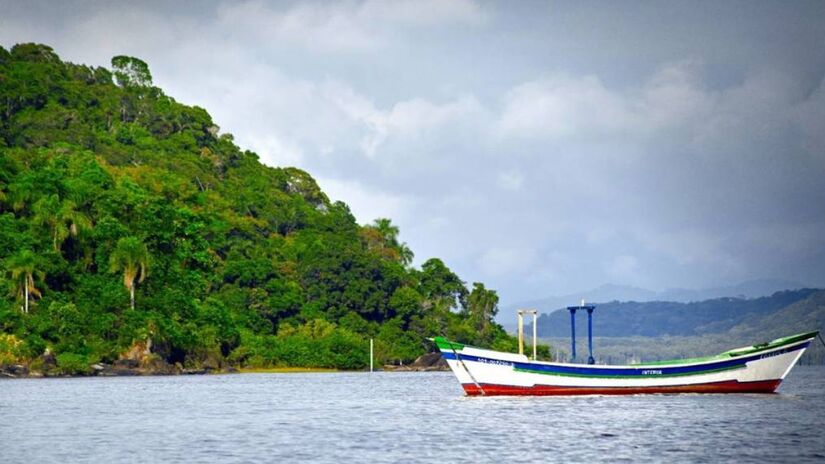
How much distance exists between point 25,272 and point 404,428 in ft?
264

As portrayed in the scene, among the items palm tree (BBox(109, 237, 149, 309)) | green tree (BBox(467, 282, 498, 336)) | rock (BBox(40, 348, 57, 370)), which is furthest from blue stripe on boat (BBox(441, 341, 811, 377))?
green tree (BBox(467, 282, 498, 336))

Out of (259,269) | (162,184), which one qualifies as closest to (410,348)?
(259,269)

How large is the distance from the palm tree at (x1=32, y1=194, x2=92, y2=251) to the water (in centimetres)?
4757

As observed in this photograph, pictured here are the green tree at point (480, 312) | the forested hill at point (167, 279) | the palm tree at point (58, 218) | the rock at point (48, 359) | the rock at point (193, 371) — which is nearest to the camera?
the rock at point (48, 359)

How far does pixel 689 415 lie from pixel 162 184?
403 ft

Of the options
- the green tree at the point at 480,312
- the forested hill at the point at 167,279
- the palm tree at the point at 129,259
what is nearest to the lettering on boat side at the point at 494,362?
the forested hill at the point at 167,279

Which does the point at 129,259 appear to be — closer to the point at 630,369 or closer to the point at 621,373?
the point at 621,373

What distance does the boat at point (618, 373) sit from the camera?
68.8m

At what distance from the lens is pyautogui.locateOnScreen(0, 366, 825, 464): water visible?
4094 cm

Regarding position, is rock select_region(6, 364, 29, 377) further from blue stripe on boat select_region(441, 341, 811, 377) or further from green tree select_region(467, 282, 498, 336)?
green tree select_region(467, 282, 498, 336)

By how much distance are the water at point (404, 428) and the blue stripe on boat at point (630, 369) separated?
2.03m

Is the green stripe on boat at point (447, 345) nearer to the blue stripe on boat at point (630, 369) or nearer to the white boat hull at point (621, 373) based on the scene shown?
the white boat hull at point (621, 373)

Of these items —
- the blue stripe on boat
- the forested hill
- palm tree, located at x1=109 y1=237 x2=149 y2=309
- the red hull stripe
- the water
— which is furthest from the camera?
palm tree, located at x1=109 y1=237 x2=149 y2=309

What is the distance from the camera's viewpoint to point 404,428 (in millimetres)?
51688
